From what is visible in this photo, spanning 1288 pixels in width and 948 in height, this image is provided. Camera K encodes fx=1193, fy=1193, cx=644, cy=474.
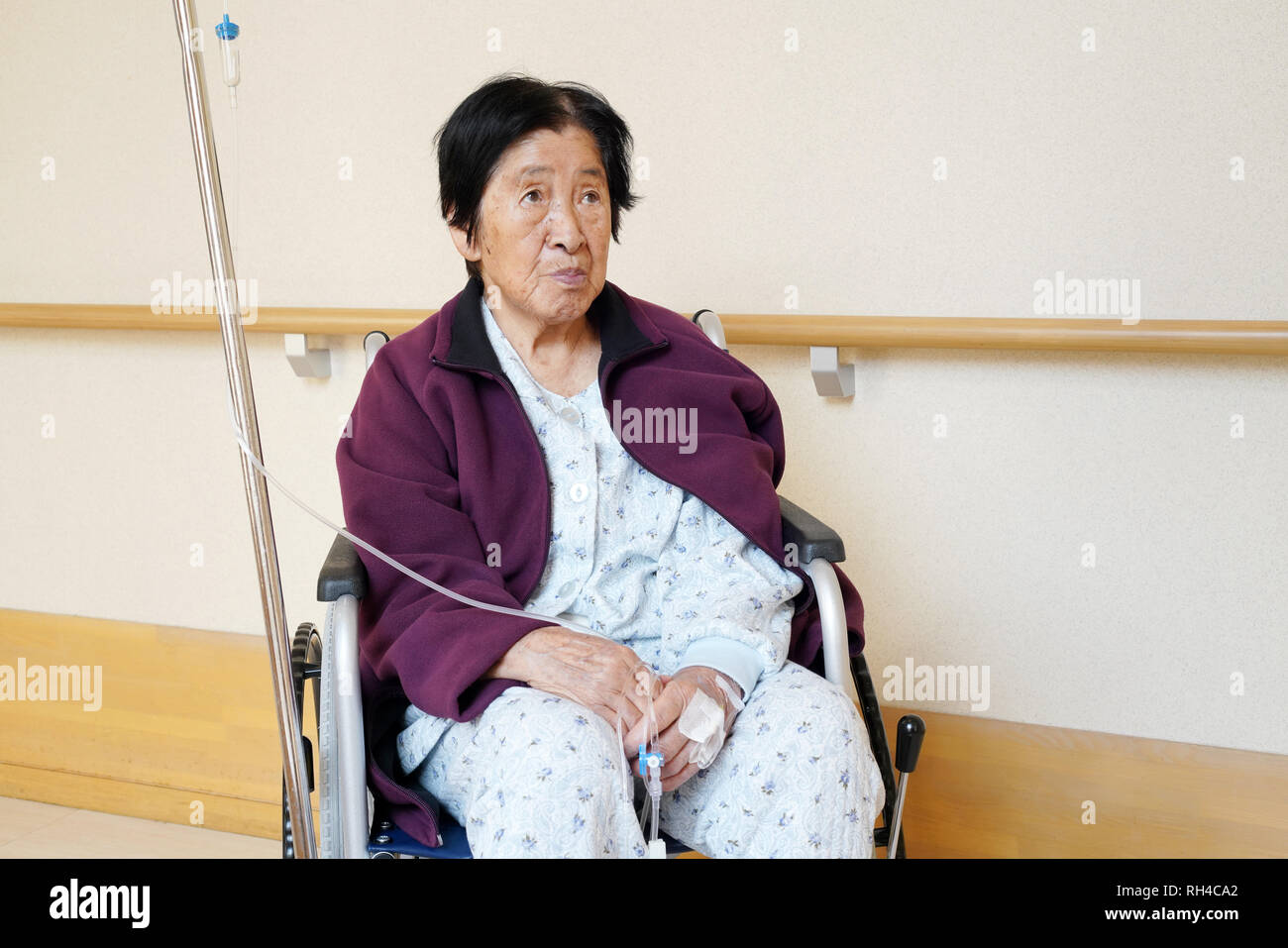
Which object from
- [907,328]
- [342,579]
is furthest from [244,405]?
[907,328]

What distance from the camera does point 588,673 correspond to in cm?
128

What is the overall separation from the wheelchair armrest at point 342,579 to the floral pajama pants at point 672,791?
17 centimetres

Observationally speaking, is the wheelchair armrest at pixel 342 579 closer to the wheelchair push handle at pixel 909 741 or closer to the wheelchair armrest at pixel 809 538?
the wheelchair armrest at pixel 809 538

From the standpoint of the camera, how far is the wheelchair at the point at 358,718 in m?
1.24

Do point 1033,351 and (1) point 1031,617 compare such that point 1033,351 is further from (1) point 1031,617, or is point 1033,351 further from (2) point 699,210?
(2) point 699,210

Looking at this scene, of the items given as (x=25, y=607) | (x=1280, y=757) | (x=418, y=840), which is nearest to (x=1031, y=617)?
(x=1280, y=757)

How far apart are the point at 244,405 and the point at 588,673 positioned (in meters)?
0.50

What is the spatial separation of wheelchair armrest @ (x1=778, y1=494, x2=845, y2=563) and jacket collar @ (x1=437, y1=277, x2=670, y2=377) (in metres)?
0.29

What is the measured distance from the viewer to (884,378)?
201 centimetres

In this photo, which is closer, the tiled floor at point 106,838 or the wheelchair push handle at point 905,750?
the wheelchair push handle at point 905,750

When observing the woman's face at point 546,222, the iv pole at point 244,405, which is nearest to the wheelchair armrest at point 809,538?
the woman's face at point 546,222

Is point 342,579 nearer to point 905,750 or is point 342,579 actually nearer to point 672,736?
→ point 672,736
